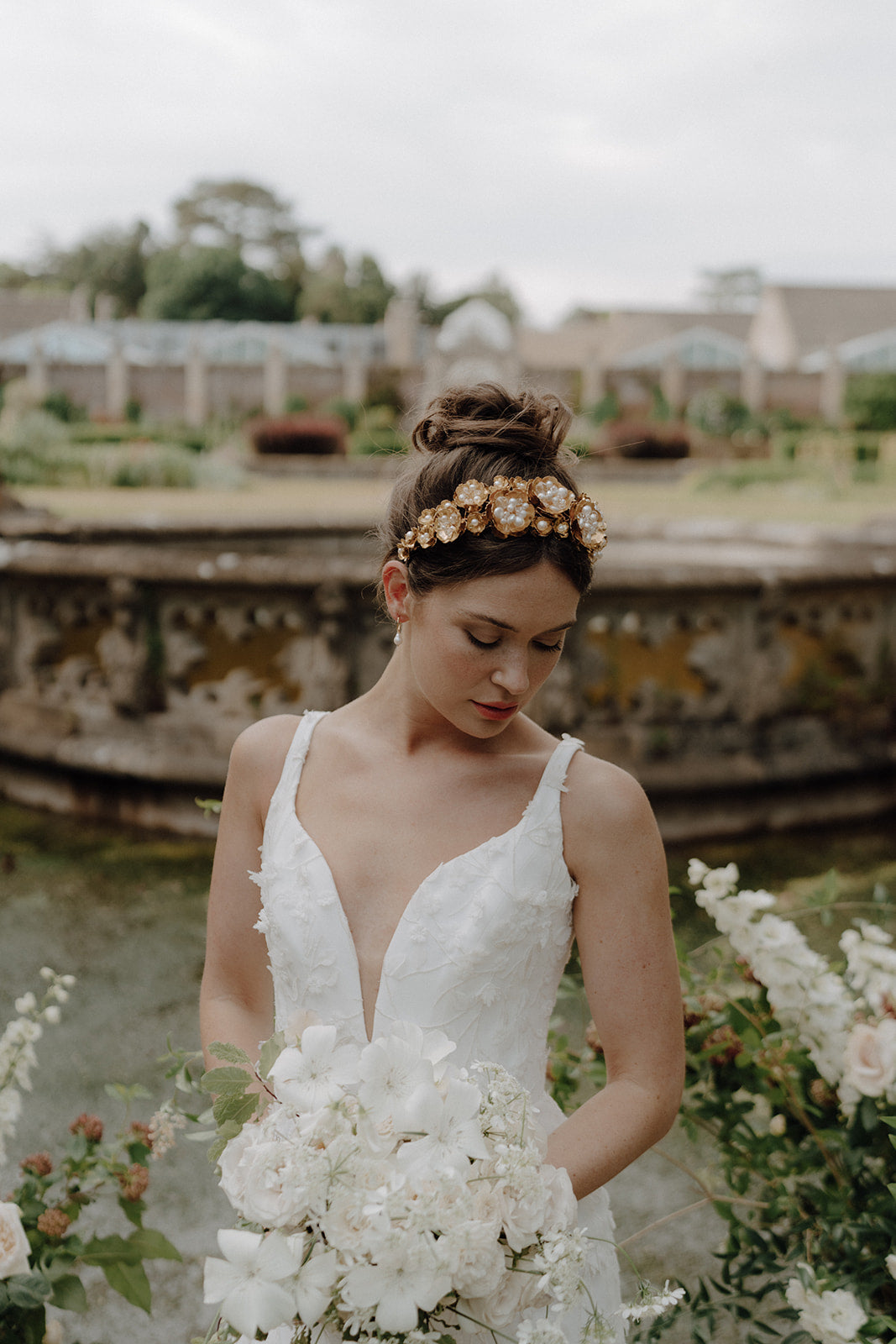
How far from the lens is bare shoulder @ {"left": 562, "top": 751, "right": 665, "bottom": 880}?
1687 mm

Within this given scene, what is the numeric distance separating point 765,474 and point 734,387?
66.4 feet

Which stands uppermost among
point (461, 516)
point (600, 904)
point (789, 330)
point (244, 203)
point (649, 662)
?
point (244, 203)

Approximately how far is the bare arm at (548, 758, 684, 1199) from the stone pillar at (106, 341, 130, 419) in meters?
45.5

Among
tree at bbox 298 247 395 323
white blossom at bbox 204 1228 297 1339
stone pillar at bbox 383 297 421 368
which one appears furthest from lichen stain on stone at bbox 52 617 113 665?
tree at bbox 298 247 395 323

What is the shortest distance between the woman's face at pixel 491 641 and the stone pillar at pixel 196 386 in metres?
45.4

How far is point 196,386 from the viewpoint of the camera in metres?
45.7

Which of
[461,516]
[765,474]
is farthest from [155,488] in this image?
[461,516]

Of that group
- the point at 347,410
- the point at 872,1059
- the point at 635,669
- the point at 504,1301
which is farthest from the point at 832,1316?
the point at 347,410

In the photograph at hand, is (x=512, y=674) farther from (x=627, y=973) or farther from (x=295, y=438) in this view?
(x=295, y=438)

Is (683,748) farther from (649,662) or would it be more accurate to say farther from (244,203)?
(244,203)

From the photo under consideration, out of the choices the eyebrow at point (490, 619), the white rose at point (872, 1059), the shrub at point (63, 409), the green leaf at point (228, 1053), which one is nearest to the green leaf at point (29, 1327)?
the green leaf at point (228, 1053)

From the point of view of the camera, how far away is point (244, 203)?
8362 centimetres

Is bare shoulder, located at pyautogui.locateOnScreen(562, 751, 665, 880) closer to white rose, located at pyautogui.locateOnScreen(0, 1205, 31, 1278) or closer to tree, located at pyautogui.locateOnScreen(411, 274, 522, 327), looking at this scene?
white rose, located at pyautogui.locateOnScreen(0, 1205, 31, 1278)

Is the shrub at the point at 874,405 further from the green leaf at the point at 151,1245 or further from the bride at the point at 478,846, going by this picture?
the green leaf at the point at 151,1245
